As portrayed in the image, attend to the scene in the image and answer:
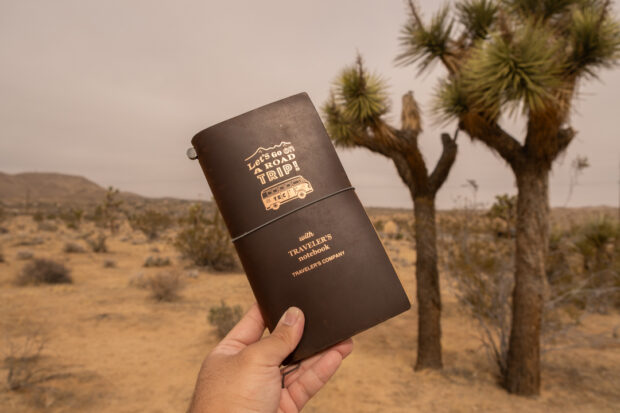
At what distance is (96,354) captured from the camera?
658 centimetres

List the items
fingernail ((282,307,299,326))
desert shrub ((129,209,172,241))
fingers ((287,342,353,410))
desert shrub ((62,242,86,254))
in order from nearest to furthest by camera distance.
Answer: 1. fingernail ((282,307,299,326))
2. fingers ((287,342,353,410))
3. desert shrub ((62,242,86,254))
4. desert shrub ((129,209,172,241))

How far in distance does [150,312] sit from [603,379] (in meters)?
10.2

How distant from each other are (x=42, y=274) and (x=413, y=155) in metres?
12.4

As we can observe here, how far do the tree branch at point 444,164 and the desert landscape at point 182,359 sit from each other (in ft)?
3.46

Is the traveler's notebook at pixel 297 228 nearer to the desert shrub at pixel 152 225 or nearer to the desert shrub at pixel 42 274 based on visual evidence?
the desert shrub at pixel 42 274

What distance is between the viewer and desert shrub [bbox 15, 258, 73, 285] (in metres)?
11.0

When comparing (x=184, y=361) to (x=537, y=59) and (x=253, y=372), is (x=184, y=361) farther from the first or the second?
(x=537, y=59)

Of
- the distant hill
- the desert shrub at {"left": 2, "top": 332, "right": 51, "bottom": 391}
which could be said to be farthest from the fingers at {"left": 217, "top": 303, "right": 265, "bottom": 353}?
the distant hill

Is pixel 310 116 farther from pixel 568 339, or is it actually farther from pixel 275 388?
pixel 568 339

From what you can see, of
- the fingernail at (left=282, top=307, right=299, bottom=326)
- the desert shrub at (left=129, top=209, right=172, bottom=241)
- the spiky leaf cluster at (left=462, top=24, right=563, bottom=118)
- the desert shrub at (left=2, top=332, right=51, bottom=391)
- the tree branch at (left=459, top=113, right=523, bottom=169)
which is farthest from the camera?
the desert shrub at (left=129, top=209, right=172, bottom=241)

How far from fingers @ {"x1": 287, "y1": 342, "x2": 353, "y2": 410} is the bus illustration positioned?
2.88 ft

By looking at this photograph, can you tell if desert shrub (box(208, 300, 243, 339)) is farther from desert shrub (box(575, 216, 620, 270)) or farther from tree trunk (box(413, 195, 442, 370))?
desert shrub (box(575, 216, 620, 270))

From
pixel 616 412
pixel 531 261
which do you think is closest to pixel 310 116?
pixel 531 261

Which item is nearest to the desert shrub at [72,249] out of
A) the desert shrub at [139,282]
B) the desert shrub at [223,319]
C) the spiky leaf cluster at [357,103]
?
the desert shrub at [139,282]
